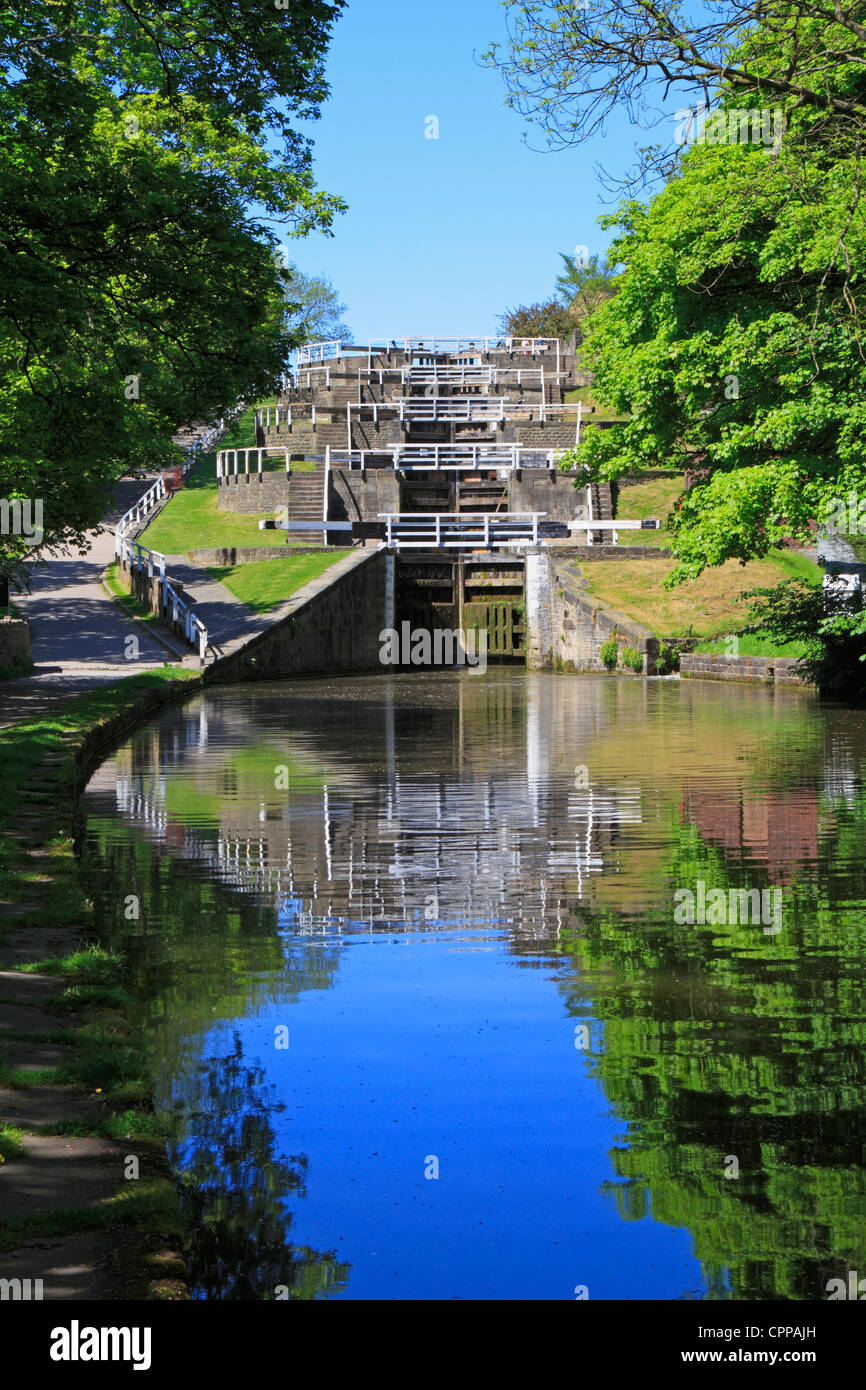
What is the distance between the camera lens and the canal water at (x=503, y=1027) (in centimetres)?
470

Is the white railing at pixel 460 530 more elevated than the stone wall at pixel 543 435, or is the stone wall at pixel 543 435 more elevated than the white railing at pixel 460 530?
the stone wall at pixel 543 435

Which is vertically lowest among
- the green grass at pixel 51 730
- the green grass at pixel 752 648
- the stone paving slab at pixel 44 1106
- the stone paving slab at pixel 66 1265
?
the stone paving slab at pixel 66 1265

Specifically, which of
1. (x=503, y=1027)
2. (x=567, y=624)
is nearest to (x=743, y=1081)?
(x=503, y=1027)

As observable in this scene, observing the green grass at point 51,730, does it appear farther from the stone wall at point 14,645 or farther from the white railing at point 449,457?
the white railing at point 449,457

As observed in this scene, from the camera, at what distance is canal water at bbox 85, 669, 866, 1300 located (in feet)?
15.4

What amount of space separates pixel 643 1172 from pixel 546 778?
1080 cm

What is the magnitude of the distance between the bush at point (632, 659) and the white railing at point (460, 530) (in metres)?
9.62

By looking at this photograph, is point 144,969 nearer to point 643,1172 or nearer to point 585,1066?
point 585,1066

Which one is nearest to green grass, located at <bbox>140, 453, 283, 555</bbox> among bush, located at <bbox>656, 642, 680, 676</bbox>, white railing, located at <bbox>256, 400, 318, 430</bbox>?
white railing, located at <bbox>256, 400, 318, 430</bbox>

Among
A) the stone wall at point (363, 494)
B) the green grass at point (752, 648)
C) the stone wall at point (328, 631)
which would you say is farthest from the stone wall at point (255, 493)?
the green grass at point (752, 648)

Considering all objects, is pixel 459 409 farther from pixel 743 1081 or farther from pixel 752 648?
pixel 743 1081
